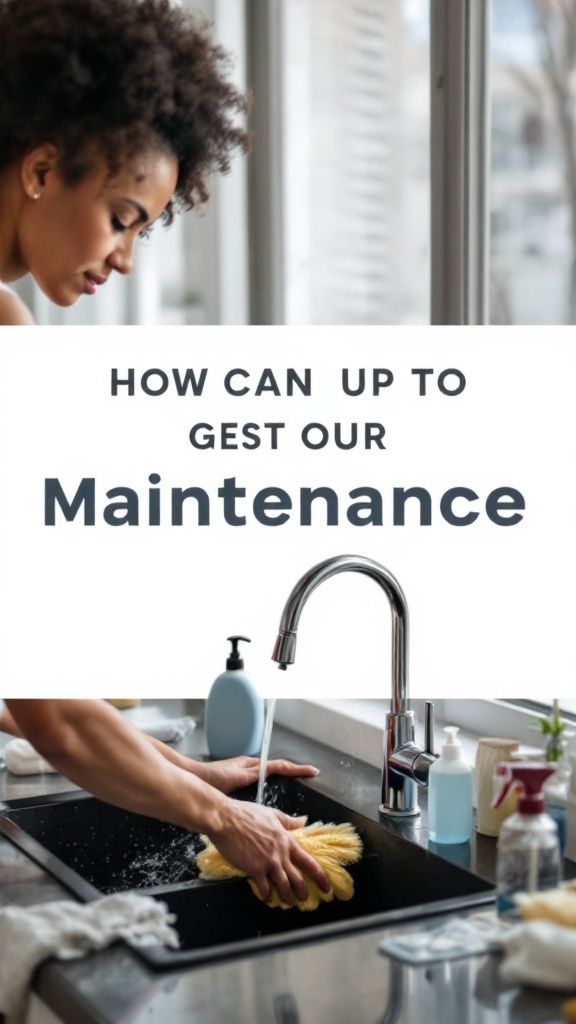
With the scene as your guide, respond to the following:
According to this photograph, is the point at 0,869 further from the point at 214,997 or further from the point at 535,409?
the point at 535,409

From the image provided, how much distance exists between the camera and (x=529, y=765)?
3.77 feet

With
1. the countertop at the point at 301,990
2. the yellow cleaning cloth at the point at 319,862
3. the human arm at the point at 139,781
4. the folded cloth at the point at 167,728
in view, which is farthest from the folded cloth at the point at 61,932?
the folded cloth at the point at 167,728

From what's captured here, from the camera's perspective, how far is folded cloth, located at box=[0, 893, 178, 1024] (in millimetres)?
1110

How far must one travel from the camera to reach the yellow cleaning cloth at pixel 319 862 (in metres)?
1.48

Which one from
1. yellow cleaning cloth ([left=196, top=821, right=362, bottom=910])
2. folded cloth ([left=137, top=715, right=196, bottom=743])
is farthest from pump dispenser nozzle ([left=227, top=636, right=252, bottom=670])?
yellow cleaning cloth ([left=196, top=821, right=362, bottom=910])

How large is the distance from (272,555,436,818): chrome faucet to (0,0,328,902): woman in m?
0.16

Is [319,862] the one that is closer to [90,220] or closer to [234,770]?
[234,770]

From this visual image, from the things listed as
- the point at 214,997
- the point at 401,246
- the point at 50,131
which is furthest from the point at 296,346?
the point at 214,997

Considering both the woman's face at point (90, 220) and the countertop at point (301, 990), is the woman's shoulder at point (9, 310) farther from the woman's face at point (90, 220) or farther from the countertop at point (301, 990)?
the countertop at point (301, 990)

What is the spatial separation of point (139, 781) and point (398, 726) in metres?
0.38

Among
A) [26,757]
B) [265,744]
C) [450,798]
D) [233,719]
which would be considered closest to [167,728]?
[233,719]

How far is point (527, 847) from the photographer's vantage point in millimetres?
1134

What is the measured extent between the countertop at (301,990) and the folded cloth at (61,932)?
14 millimetres

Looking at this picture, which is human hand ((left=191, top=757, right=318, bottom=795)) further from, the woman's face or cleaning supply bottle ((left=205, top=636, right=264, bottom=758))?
the woman's face
